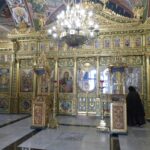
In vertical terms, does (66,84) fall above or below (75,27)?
below

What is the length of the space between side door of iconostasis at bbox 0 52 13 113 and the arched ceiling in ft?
6.71

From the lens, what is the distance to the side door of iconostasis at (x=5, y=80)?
35.2 ft

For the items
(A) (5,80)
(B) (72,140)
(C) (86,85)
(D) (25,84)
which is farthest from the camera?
(A) (5,80)

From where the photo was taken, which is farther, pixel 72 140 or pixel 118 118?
pixel 118 118

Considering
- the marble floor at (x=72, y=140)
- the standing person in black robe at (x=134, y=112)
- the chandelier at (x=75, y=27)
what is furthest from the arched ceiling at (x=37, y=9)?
the marble floor at (x=72, y=140)

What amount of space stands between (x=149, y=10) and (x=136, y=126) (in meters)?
5.04

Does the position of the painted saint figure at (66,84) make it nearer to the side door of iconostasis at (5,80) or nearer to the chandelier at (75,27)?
the side door of iconostasis at (5,80)

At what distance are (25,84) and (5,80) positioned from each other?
1270 mm

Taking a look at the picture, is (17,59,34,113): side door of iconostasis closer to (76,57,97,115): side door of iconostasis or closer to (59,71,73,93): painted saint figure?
(59,71,73,93): painted saint figure

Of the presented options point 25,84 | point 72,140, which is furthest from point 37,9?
point 72,140

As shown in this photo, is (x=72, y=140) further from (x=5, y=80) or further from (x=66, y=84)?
(x=5, y=80)

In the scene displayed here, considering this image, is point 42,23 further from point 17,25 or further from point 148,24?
point 148,24

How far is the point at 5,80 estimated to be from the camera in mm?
10914

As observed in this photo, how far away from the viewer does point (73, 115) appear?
9.55 meters
